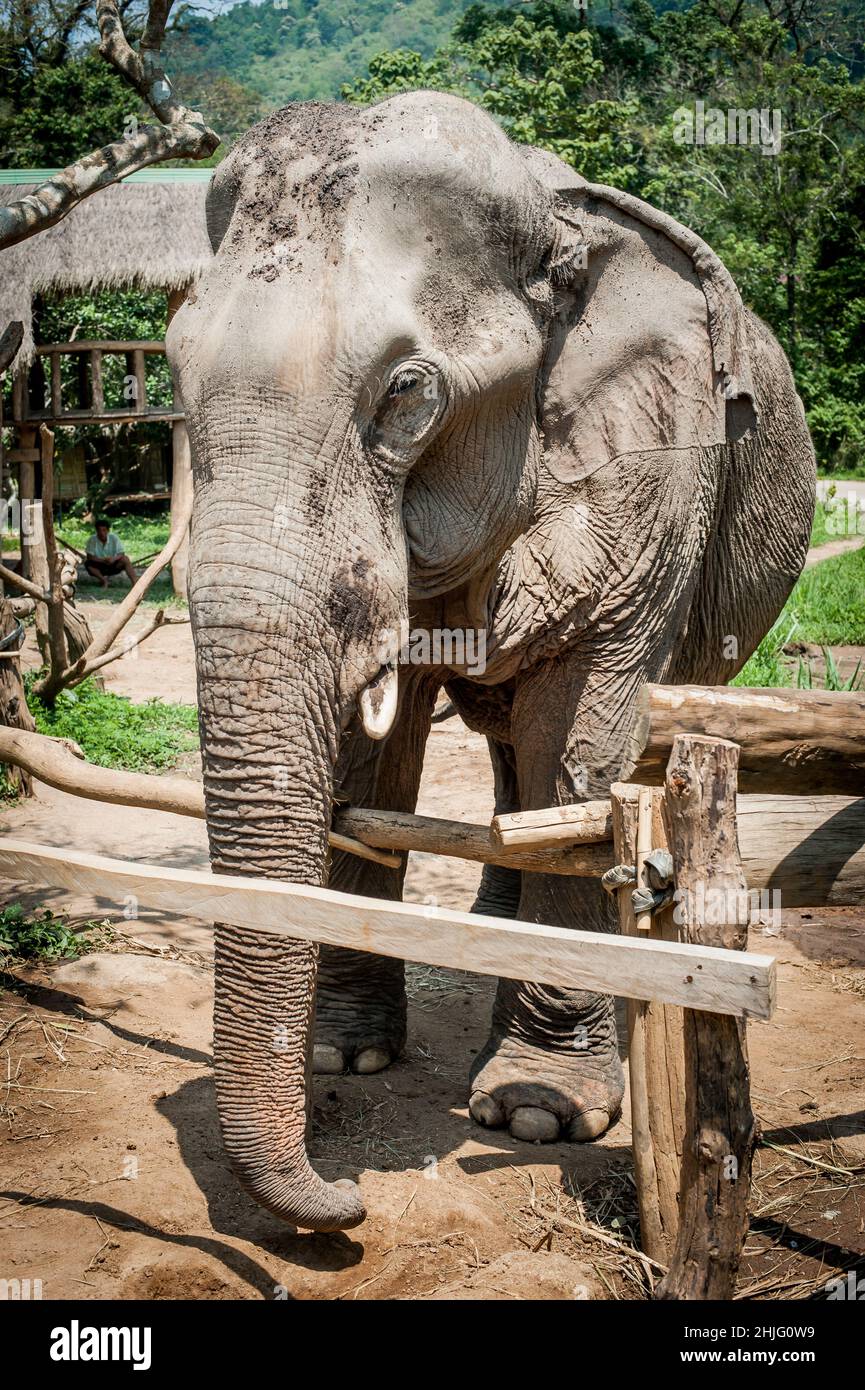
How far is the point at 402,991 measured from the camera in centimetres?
524

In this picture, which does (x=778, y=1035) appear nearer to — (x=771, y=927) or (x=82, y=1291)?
(x=771, y=927)

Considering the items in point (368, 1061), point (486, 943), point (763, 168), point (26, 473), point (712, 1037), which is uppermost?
point (763, 168)

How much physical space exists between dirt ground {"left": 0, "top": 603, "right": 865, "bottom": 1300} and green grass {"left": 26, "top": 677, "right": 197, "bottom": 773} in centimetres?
287

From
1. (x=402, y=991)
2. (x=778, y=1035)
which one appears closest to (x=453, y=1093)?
(x=402, y=991)

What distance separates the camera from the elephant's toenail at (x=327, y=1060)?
16.5 feet

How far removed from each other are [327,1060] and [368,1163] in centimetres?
73

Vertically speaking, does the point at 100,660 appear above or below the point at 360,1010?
above

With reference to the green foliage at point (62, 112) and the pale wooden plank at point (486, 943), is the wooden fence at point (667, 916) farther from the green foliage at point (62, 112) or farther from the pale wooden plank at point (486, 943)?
the green foliage at point (62, 112)

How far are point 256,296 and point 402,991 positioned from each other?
2.84m

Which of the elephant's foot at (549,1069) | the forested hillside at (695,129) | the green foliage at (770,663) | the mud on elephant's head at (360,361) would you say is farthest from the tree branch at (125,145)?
the forested hillside at (695,129)

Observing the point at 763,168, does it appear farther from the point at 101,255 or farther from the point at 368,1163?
the point at 368,1163

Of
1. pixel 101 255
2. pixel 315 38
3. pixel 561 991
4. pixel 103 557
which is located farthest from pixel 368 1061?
pixel 315 38

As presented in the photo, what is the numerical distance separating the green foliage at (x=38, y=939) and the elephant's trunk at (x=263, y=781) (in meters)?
2.69

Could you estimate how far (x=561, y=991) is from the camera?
4754mm
